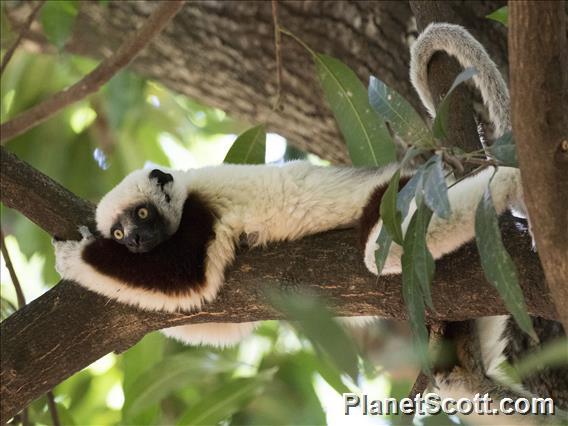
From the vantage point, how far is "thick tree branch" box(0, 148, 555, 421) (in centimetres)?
263

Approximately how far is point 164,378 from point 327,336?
2.40 meters

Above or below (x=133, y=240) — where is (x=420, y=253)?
below

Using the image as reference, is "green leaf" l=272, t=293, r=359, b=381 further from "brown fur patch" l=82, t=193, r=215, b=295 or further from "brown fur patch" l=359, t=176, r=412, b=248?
"brown fur patch" l=82, t=193, r=215, b=295

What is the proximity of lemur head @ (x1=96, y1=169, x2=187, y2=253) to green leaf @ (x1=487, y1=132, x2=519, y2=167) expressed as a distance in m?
1.72

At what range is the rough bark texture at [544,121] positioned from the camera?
185 cm

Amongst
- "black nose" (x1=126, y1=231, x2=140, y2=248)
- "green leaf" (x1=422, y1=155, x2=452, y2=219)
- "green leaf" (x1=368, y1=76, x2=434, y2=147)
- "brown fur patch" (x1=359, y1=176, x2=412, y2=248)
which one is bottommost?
"green leaf" (x1=422, y1=155, x2=452, y2=219)

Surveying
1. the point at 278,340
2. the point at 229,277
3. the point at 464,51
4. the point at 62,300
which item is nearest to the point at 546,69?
the point at 464,51

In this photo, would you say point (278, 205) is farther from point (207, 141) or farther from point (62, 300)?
point (207, 141)

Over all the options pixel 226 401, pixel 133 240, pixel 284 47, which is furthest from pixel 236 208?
pixel 284 47

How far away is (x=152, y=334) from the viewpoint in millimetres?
4273

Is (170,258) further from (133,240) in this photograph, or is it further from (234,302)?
(234,302)

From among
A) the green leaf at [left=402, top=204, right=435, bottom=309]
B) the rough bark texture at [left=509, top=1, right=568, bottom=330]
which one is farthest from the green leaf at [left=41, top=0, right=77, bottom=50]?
the rough bark texture at [left=509, top=1, right=568, bottom=330]

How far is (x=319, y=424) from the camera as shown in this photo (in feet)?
7.54

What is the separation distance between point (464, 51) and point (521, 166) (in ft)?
4.34
